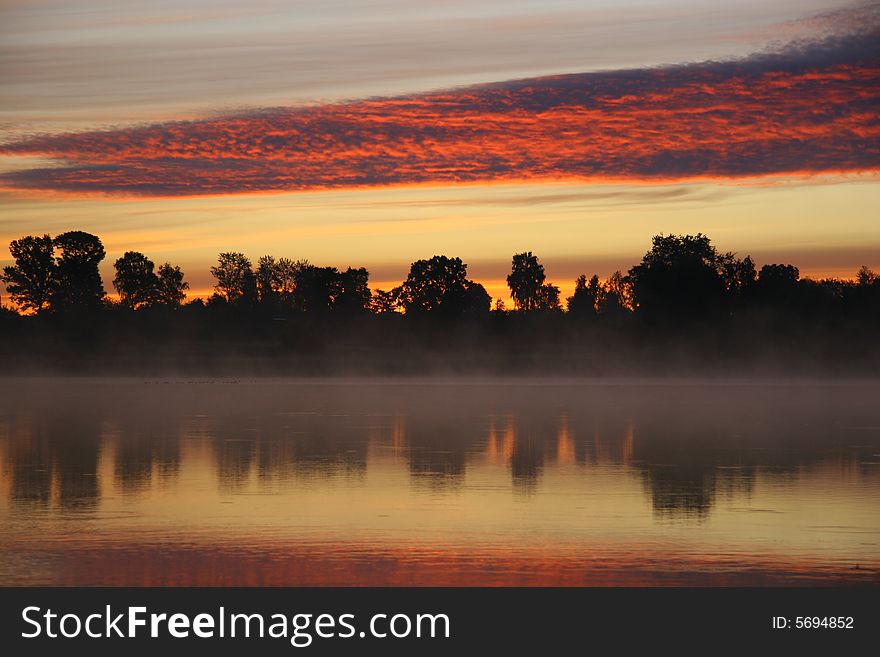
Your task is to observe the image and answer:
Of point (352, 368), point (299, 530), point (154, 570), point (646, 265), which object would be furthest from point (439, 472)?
point (646, 265)

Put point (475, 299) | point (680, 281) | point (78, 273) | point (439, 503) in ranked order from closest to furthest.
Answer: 1. point (439, 503)
2. point (680, 281)
3. point (78, 273)
4. point (475, 299)

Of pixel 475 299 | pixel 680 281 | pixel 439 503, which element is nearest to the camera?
pixel 439 503

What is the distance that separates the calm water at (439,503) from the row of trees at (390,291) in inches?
4088

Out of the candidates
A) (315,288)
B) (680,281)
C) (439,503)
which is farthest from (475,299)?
(439,503)

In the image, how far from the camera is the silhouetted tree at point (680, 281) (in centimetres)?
14200

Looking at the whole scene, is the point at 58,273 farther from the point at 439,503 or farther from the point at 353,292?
the point at 439,503

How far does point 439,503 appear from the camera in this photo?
21.5 meters

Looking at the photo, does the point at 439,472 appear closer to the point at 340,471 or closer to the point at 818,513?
the point at 340,471

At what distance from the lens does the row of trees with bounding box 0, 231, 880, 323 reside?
144 metres

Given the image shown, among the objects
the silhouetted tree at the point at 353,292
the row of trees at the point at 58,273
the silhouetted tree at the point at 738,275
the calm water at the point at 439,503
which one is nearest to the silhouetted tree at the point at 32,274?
the row of trees at the point at 58,273

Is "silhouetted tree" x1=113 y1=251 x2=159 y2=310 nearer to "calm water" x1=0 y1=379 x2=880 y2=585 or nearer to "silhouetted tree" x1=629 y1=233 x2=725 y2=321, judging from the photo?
"silhouetted tree" x1=629 y1=233 x2=725 y2=321

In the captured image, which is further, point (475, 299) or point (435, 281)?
point (475, 299)

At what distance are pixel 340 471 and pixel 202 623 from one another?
13.1m

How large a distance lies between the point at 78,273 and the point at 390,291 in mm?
51809
